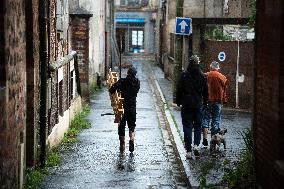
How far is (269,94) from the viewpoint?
8.01 m

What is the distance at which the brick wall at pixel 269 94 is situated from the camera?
24.4 ft

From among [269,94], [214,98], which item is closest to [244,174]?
[269,94]

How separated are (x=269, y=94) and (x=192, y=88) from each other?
3966mm

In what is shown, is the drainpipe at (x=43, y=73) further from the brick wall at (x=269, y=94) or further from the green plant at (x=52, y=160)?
the brick wall at (x=269, y=94)

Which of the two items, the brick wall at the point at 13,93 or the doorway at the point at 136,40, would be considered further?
the doorway at the point at 136,40

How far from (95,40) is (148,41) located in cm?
3017

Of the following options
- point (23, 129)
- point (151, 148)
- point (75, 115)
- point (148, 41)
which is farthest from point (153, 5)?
point (23, 129)

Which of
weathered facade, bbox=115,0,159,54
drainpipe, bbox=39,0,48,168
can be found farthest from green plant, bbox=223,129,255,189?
weathered facade, bbox=115,0,159,54

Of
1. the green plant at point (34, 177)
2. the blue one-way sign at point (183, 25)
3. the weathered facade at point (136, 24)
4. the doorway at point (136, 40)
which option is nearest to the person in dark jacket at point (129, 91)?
the green plant at point (34, 177)

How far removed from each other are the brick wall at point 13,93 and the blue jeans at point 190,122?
3412mm

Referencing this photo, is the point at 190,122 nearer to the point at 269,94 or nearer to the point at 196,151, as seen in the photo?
→ the point at 196,151

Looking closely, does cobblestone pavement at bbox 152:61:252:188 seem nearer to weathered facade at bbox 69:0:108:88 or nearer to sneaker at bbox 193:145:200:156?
sneaker at bbox 193:145:200:156

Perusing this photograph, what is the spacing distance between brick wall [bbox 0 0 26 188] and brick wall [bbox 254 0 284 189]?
11.2 feet

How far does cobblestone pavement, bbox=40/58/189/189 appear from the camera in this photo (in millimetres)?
10156
